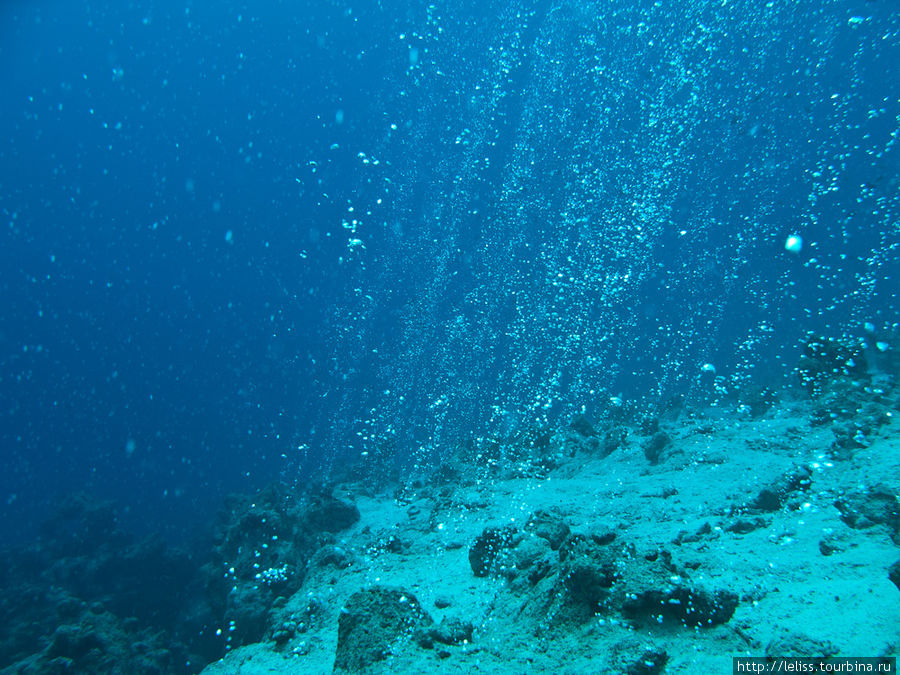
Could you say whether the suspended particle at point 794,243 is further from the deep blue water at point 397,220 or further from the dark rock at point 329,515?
the dark rock at point 329,515

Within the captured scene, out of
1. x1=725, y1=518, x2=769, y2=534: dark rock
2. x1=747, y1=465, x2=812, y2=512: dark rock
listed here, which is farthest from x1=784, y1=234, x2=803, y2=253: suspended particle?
x1=725, y1=518, x2=769, y2=534: dark rock

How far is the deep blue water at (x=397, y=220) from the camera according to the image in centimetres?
4366

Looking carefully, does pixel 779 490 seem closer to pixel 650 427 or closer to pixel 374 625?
pixel 650 427

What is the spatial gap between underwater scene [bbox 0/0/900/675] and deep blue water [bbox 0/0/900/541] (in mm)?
566

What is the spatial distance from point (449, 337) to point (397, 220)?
22354 millimetres

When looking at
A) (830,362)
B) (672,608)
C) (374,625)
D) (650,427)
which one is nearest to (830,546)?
Result: (672,608)

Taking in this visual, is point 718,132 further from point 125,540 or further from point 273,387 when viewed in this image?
point 273,387

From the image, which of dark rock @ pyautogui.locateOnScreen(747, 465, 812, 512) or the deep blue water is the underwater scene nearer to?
dark rock @ pyautogui.locateOnScreen(747, 465, 812, 512)

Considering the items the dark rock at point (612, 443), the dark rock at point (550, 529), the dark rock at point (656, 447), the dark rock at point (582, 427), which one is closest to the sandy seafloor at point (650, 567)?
the dark rock at point (550, 529)

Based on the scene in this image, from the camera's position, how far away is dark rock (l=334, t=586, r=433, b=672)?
335 centimetres

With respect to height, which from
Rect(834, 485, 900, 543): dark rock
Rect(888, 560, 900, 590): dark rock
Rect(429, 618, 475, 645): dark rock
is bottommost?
Rect(429, 618, 475, 645): dark rock

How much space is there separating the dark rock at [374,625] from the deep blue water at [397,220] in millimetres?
26538

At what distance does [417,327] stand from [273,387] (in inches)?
1344

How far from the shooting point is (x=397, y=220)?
A: 65.2m
